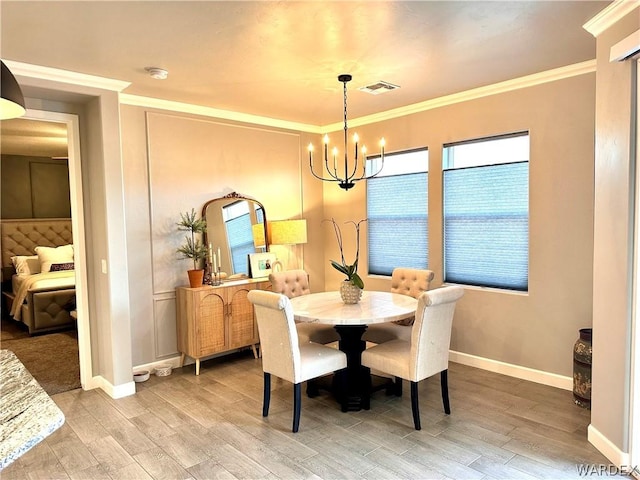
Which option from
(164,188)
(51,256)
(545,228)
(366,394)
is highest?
(164,188)

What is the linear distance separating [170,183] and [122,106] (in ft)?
2.66

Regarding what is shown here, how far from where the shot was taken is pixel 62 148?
6789 millimetres

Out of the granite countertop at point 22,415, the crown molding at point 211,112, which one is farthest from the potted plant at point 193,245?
the granite countertop at point 22,415

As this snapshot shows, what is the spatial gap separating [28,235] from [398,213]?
6.19 metres

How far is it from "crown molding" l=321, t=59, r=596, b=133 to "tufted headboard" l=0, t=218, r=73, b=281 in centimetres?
553

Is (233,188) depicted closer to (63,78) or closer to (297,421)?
(63,78)

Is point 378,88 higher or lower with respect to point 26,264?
higher

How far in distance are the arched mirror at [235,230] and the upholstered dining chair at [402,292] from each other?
1.65m

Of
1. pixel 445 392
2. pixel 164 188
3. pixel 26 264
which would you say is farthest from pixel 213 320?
pixel 26 264

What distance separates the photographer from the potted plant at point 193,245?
4.32 metres

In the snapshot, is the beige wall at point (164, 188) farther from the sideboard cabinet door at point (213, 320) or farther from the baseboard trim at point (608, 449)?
the baseboard trim at point (608, 449)

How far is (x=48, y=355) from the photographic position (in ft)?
16.5

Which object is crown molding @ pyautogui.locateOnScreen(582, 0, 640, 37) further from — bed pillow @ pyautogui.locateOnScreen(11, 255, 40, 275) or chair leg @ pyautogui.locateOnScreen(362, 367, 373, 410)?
bed pillow @ pyautogui.locateOnScreen(11, 255, 40, 275)

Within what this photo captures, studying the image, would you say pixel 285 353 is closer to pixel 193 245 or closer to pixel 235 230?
pixel 193 245
